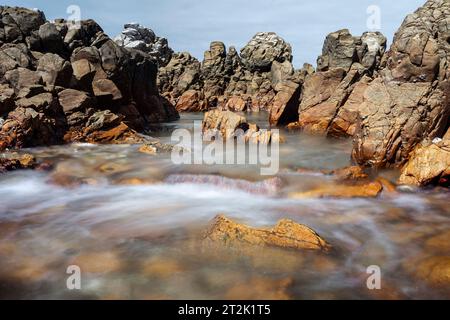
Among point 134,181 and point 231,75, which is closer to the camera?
point 134,181

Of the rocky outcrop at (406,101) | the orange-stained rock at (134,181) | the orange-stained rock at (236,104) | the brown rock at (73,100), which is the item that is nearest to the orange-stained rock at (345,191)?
the rocky outcrop at (406,101)

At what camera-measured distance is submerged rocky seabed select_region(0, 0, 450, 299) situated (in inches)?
232

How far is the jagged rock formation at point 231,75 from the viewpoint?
50.3 metres

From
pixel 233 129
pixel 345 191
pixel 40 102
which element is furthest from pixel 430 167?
pixel 40 102

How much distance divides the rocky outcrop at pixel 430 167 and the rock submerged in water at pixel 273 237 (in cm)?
502

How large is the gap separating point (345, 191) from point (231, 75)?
5362 cm

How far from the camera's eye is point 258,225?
8078 millimetres

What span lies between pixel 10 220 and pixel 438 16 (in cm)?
1811

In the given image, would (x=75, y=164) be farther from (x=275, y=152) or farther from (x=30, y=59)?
(x=30, y=59)

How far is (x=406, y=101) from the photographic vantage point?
12383mm

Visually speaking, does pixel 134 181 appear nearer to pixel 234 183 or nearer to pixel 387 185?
pixel 234 183

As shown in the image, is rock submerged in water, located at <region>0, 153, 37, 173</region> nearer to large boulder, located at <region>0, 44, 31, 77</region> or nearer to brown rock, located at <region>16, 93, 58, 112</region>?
brown rock, located at <region>16, 93, 58, 112</region>

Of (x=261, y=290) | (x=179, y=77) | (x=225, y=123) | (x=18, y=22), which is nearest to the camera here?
(x=261, y=290)
